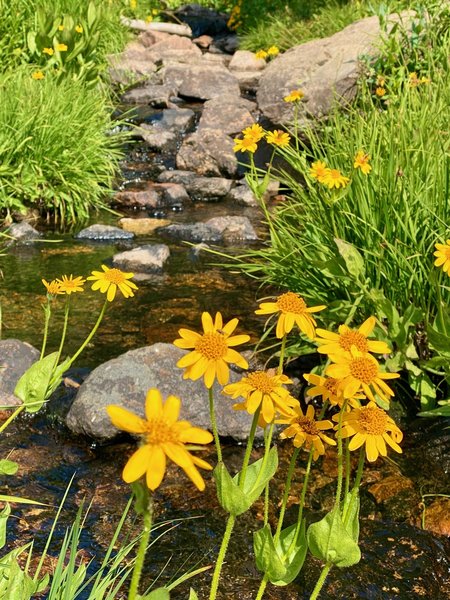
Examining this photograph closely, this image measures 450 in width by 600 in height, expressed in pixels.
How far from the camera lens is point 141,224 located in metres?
7.00

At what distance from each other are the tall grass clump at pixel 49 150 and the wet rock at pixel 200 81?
423cm

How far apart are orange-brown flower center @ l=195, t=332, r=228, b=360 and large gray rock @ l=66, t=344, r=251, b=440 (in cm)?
225

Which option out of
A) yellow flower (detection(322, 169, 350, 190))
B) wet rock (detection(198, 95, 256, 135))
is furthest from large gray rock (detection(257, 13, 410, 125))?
yellow flower (detection(322, 169, 350, 190))

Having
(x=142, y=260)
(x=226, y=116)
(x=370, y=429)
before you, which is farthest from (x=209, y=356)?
(x=226, y=116)

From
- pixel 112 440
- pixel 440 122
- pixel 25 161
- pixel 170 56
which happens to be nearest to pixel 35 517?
pixel 112 440

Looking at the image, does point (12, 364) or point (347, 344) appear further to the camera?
point (12, 364)

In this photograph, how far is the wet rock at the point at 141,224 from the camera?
689 cm

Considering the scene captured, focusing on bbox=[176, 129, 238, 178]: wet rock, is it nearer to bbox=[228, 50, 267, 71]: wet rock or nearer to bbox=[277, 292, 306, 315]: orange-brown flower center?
bbox=[228, 50, 267, 71]: wet rock

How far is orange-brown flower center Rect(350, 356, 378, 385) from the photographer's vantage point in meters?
1.44

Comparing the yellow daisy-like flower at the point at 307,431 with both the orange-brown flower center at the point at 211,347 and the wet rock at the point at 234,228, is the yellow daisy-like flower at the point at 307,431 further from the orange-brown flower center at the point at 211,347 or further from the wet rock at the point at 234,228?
the wet rock at the point at 234,228

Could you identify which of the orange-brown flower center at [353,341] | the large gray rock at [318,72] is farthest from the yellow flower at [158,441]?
the large gray rock at [318,72]

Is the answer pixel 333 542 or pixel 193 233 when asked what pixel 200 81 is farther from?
pixel 333 542

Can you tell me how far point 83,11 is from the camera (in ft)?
29.6

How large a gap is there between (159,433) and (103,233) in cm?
564
